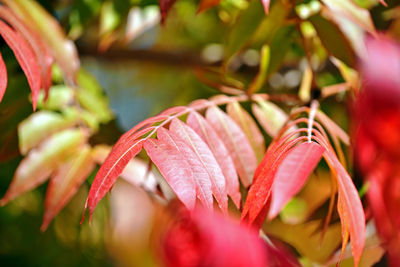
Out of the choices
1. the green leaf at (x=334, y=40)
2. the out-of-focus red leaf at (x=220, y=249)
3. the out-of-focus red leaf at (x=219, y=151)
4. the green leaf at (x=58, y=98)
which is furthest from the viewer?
the green leaf at (x=58, y=98)

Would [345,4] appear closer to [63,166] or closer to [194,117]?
[194,117]

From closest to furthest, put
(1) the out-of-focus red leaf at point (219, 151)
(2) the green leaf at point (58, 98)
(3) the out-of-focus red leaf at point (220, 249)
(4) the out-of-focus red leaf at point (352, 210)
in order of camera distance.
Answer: (3) the out-of-focus red leaf at point (220, 249) < (4) the out-of-focus red leaf at point (352, 210) < (1) the out-of-focus red leaf at point (219, 151) < (2) the green leaf at point (58, 98)

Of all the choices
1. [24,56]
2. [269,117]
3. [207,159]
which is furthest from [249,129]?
[24,56]

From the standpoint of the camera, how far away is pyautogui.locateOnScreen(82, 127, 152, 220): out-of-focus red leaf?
448 mm

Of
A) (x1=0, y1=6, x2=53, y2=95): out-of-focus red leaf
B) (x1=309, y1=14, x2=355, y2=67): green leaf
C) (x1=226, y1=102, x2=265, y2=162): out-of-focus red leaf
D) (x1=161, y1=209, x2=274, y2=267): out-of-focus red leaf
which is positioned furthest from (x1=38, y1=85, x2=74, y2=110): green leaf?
(x1=161, y1=209, x2=274, y2=267): out-of-focus red leaf

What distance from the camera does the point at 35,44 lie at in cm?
63

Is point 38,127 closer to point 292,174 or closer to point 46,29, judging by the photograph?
point 46,29

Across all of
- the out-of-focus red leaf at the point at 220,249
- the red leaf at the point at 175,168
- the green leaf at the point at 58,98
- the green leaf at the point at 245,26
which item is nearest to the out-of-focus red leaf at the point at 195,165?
the red leaf at the point at 175,168

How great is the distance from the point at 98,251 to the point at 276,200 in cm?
88

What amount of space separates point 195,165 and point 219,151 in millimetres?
85

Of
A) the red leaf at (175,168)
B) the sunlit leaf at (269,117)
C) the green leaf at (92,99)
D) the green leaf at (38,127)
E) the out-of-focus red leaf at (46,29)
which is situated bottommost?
the sunlit leaf at (269,117)

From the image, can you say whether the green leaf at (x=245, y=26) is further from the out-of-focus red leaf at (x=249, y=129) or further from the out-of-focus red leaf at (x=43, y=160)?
the out-of-focus red leaf at (x=43, y=160)

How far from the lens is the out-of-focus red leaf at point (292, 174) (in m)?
0.36

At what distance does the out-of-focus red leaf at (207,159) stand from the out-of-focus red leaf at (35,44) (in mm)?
184
